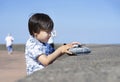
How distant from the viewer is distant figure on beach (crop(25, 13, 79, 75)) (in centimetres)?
300

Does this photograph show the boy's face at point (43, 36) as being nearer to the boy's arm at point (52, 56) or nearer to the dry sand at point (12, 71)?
the boy's arm at point (52, 56)

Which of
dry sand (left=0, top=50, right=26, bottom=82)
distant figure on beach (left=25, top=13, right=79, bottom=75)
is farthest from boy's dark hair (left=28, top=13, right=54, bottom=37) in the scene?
dry sand (left=0, top=50, right=26, bottom=82)

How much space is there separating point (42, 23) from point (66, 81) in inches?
38.3

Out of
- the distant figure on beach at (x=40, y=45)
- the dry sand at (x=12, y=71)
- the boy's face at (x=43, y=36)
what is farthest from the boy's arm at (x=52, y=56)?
the dry sand at (x=12, y=71)

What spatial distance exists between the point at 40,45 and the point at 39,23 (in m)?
0.19

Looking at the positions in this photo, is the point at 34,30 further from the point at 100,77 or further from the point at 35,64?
the point at 100,77

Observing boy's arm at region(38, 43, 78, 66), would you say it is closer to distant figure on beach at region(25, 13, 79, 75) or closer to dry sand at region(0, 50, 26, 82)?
distant figure on beach at region(25, 13, 79, 75)

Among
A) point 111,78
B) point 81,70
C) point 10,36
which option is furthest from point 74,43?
point 10,36

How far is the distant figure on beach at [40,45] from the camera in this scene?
2998 millimetres

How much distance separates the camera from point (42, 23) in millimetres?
3059

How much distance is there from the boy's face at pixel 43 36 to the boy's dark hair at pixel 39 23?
0.02 meters

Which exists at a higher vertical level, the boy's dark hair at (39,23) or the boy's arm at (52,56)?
the boy's dark hair at (39,23)

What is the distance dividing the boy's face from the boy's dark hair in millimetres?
24

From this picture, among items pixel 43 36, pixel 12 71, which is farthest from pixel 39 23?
pixel 12 71
